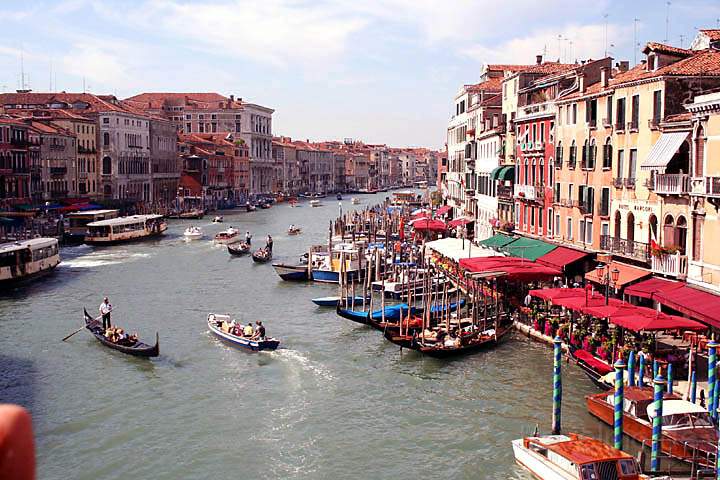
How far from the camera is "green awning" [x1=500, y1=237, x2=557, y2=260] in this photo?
21.4 meters

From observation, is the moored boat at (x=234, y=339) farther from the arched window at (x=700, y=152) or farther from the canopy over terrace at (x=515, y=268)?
the arched window at (x=700, y=152)

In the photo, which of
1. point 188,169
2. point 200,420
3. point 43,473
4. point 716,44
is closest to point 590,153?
point 716,44

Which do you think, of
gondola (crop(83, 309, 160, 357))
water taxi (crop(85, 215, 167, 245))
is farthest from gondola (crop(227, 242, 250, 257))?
gondola (crop(83, 309, 160, 357))

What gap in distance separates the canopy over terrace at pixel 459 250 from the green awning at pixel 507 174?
241 centimetres

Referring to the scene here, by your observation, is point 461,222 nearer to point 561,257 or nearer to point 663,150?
point 561,257

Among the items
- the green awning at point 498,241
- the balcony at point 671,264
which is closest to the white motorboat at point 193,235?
the green awning at point 498,241

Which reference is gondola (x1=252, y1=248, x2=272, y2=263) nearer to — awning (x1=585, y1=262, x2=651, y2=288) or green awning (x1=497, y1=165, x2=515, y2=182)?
green awning (x1=497, y1=165, x2=515, y2=182)

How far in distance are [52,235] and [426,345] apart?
26.6 meters

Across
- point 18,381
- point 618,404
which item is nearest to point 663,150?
point 618,404

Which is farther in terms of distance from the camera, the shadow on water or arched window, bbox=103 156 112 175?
arched window, bbox=103 156 112 175

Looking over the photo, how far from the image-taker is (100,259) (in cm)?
3281

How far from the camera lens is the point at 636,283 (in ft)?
53.5

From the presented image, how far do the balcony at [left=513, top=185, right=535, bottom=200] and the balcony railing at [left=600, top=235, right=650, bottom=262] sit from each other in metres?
4.65

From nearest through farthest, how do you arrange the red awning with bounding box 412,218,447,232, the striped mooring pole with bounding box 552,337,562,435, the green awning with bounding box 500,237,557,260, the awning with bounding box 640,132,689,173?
1. the striped mooring pole with bounding box 552,337,562,435
2. the awning with bounding box 640,132,689,173
3. the green awning with bounding box 500,237,557,260
4. the red awning with bounding box 412,218,447,232
